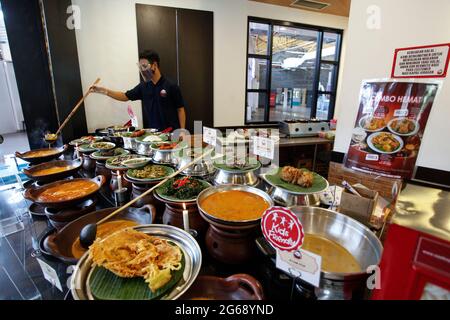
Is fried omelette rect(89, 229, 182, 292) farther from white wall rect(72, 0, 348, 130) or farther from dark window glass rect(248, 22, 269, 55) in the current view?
dark window glass rect(248, 22, 269, 55)

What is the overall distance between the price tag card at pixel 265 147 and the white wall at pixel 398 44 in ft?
5.48

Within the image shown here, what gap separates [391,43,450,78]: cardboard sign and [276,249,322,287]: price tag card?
236 cm

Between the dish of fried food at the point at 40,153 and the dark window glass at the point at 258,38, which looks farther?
the dark window glass at the point at 258,38

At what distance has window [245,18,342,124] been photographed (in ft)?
17.1

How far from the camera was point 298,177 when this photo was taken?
1425 millimetres

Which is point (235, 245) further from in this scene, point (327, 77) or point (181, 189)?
point (327, 77)

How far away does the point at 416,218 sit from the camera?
0.56m

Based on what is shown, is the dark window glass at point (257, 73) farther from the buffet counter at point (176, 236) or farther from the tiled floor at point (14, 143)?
the tiled floor at point (14, 143)

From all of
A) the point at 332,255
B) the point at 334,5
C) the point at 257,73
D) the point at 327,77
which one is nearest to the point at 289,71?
→ the point at 257,73

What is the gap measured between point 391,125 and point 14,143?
6806 millimetres

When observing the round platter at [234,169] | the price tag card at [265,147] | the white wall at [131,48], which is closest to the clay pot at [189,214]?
the round platter at [234,169]

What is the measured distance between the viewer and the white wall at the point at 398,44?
6.72ft
